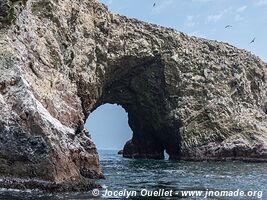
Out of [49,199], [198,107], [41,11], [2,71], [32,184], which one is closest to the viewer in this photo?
[49,199]

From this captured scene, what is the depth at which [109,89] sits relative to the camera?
67938mm

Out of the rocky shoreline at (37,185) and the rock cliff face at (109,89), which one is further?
the rock cliff face at (109,89)

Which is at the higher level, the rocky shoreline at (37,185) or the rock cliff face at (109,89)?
the rock cliff face at (109,89)

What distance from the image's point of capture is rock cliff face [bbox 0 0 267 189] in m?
25.5

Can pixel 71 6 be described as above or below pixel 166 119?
above

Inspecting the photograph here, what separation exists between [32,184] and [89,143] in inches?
361

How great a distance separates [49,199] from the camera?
20422 mm

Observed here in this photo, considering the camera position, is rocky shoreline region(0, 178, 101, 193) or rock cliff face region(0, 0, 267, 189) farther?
rock cliff face region(0, 0, 267, 189)

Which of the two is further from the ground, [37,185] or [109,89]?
[109,89]

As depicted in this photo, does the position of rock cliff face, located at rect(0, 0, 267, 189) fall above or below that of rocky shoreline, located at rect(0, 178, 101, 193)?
above

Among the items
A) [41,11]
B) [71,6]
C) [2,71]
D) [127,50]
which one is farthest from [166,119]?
[2,71]

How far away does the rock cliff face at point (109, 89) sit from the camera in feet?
83.6

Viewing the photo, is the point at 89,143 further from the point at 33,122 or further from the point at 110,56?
the point at 110,56

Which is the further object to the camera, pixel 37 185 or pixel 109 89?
pixel 109 89
